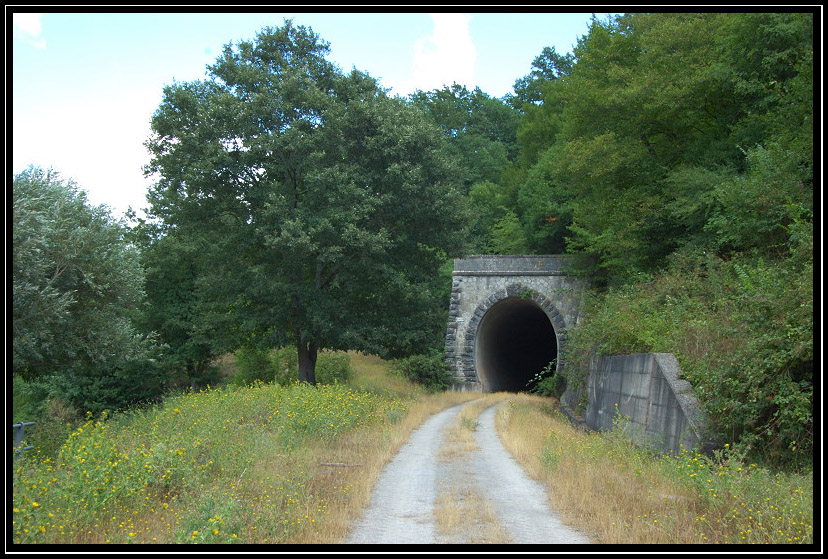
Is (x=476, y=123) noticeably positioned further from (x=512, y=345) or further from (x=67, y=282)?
(x=67, y=282)

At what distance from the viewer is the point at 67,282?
14.3 metres

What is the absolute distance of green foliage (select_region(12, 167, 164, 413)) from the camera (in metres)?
11.7

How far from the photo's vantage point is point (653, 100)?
60.5ft

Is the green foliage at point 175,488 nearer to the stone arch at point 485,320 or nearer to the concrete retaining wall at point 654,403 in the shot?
the concrete retaining wall at point 654,403

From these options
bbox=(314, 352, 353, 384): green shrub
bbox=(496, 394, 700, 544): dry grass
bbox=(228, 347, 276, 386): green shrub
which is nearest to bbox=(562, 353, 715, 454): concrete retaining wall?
bbox=(496, 394, 700, 544): dry grass

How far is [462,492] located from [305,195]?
14422 millimetres

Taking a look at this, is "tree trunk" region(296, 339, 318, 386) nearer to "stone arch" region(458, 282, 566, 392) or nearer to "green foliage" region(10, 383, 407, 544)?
"stone arch" region(458, 282, 566, 392)

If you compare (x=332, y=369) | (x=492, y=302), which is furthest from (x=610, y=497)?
(x=492, y=302)

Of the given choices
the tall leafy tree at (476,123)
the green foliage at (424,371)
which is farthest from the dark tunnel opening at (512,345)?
the tall leafy tree at (476,123)

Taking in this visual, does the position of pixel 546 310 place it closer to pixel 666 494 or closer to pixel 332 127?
pixel 332 127

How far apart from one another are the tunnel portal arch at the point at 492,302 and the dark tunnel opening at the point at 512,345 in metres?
0.08

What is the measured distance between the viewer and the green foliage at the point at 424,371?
30266mm

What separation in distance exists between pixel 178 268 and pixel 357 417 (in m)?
18.9
